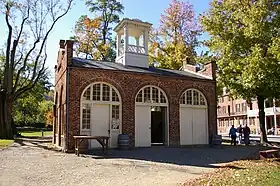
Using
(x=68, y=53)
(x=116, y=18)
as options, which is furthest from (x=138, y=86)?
(x=116, y=18)

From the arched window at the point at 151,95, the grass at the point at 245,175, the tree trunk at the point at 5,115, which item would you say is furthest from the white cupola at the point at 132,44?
the tree trunk at the point at 5,115

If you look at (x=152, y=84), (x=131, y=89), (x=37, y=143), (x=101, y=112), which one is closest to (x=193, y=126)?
(x=152, y=84)

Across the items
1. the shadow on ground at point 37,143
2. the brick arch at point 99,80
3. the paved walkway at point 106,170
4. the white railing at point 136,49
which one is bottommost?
the shadow on ground at point 37,143

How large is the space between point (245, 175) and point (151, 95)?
9.77 m

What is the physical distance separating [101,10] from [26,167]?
28.8m

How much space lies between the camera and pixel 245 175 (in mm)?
8703

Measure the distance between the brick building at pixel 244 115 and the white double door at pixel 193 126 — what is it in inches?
1314

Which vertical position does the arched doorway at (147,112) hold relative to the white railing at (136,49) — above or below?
below

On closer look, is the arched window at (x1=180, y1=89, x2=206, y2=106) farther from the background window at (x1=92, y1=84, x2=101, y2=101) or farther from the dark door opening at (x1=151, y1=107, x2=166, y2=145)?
the background window at (x1=92, y1=84, x2=101, y2=101)

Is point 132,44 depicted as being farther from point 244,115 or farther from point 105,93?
point 244,115

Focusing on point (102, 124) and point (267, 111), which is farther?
point (267, 111)

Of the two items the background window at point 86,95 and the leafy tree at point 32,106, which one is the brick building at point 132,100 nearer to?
the background window at point 86,95

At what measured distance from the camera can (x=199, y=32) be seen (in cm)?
3234

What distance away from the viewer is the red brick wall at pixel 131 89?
15516 millimetres
